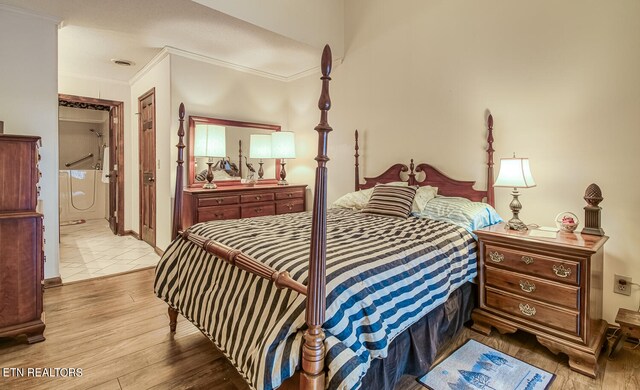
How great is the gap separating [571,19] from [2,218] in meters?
4.02

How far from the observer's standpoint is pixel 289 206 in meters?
4.19

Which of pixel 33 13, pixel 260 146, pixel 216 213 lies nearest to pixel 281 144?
pixel 260 146

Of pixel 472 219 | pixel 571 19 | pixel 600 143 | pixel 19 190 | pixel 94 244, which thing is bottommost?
pixel 94 244

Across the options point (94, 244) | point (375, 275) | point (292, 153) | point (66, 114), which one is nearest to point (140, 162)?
point (94, 244)

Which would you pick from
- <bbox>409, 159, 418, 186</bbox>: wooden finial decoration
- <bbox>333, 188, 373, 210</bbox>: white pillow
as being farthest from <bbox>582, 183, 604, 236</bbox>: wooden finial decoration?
<bbox>333, 188, 373, 210</bbox>: white pillow

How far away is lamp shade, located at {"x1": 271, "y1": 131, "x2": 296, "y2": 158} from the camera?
4160mm

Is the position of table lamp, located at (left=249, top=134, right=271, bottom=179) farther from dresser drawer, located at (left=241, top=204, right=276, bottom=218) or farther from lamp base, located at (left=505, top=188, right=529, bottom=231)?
lamp base, located at (left=505, top=188, right=529, bottom=231)

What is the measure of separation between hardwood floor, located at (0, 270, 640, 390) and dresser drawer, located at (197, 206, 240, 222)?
1.05m

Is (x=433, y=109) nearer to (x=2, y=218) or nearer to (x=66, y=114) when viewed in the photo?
(x=2, y=218)

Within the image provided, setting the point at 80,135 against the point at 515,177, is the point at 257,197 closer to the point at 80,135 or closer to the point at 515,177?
the point at 515,177

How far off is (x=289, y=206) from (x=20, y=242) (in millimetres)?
2663

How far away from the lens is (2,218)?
1925 millimetres

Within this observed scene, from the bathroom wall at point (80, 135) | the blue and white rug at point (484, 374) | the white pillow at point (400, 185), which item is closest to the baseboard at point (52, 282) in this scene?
the white pillow at point (400, 185)

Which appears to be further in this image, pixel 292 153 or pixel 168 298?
pixel 292 153
